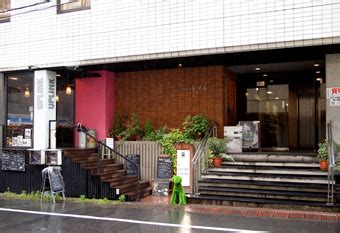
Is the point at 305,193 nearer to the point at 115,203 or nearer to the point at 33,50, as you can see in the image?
the point at 115,203

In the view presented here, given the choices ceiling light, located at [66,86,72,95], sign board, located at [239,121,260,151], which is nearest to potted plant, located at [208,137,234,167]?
sign board, located at [239,121,260,151]

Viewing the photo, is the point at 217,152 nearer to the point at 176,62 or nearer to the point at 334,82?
the point at 176,62

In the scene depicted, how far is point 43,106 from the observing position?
13133 mm

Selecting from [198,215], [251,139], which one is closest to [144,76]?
[251,139]

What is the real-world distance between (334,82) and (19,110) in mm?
10653

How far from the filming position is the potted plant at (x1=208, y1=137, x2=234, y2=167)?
1259 centimetres

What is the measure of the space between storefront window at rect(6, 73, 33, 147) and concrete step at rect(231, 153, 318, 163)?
732 centimetres

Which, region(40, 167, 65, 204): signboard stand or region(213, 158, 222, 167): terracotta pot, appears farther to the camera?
region(213, 158, 222, 167): terracotta pot

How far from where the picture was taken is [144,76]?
1523cm

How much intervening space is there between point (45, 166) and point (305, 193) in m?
8.21

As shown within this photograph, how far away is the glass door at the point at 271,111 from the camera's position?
16.2 meters

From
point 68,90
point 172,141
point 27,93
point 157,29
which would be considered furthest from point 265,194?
point 27,93

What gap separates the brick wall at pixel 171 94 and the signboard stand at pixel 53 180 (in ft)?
13.9

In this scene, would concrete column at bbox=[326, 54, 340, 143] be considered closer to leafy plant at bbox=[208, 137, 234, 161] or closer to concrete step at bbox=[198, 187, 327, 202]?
concrete step at bbox=[198, 187, 327, 202]
